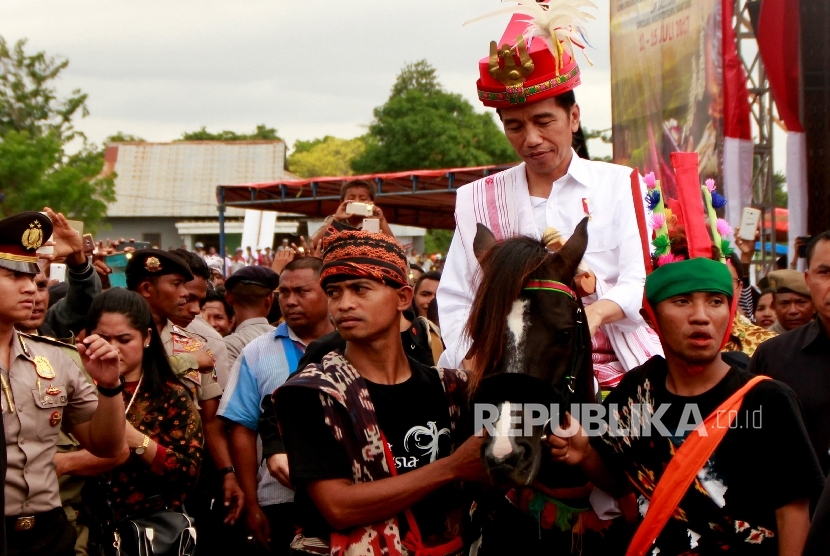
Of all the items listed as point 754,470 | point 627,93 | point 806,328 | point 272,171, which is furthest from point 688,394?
point 272,171

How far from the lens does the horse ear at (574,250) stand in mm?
3397

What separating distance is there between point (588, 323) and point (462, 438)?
2.11 feet

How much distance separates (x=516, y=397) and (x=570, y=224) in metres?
1.32

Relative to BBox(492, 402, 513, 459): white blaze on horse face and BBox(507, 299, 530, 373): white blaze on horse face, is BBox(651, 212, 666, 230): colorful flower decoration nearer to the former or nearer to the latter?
BBox(507, 299, 530, 373): white blaze on horse face

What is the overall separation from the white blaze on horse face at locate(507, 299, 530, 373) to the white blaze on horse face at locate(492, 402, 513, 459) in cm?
16

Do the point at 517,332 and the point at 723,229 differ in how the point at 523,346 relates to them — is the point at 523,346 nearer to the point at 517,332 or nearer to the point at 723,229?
the point at 517,332

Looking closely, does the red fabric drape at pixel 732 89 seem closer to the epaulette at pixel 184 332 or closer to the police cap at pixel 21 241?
the epaulette at pixel 184 332

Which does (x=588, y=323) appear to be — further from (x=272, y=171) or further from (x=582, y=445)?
(x=272, y=171)

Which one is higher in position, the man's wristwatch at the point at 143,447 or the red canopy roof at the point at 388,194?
the red canopy roof at the point at 388,194

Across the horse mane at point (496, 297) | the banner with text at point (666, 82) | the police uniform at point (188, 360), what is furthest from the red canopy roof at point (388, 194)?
the horse mane at point (496, 297)

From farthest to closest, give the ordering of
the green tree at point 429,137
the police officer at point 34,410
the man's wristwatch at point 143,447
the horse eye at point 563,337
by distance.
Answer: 1. the green tree at point 429,137
2. the man's wristwatch at point 143,447
3. the police officer at point 34,410
4. the horse eye at point 563,337

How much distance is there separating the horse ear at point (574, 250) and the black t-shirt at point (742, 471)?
0.60 m

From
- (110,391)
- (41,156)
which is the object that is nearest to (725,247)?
(110,391)

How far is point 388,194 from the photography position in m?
21.5
